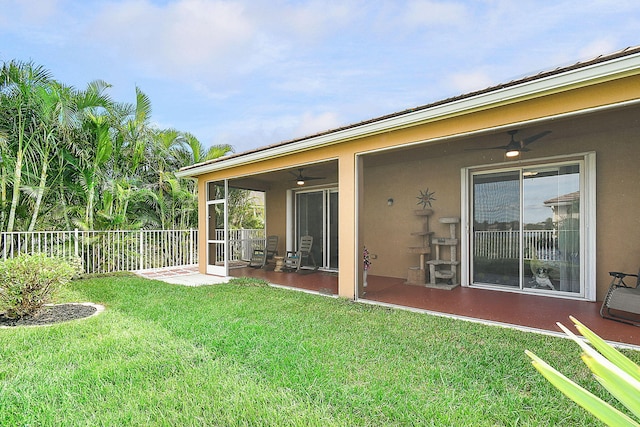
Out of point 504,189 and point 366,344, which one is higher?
point 504,189

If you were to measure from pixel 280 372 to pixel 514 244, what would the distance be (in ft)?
17.4

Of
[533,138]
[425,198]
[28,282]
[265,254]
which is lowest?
[265,254]

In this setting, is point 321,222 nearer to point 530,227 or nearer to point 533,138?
point 530,227

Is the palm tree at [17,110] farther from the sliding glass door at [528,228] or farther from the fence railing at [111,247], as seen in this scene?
the sliding glass door at [528,228]

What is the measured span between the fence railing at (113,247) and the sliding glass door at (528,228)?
6.34 m

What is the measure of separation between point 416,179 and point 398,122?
2931 mm

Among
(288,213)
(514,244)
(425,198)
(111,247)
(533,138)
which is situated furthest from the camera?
(288,213)

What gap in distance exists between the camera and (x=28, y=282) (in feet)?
14.8

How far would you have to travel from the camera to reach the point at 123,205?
9.41m

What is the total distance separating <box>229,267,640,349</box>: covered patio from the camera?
4.18 metres

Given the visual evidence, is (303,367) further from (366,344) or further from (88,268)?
(88,268)

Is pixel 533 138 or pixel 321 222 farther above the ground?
pixel 533 138

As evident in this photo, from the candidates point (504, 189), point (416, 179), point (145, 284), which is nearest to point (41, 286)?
point (145, 284)

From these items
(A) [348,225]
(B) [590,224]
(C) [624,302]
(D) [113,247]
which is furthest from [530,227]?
(D) [113,247]
